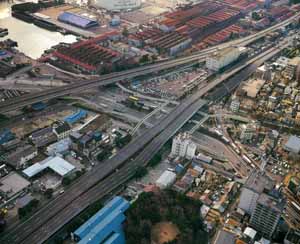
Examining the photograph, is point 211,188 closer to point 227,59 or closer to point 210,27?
point 227,59

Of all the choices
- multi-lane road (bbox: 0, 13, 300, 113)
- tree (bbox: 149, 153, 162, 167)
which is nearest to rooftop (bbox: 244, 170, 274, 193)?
tree (bbox: 149, 153, 162, 167)

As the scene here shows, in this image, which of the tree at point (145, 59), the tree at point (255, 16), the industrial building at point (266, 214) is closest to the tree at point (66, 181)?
the industrial building at point (266, 214)

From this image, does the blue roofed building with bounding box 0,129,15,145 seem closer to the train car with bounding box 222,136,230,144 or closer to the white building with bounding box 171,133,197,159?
the white building with bounding box 171,133,197,159

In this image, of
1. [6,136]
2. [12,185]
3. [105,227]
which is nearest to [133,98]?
[6,136]

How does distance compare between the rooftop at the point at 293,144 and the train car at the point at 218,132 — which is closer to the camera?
the rooftop at the point at 293,144

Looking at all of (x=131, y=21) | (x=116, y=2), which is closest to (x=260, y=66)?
(x=131, y=21)

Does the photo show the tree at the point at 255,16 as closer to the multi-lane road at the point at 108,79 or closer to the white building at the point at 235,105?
the multi-lane road at the point at 108,79
